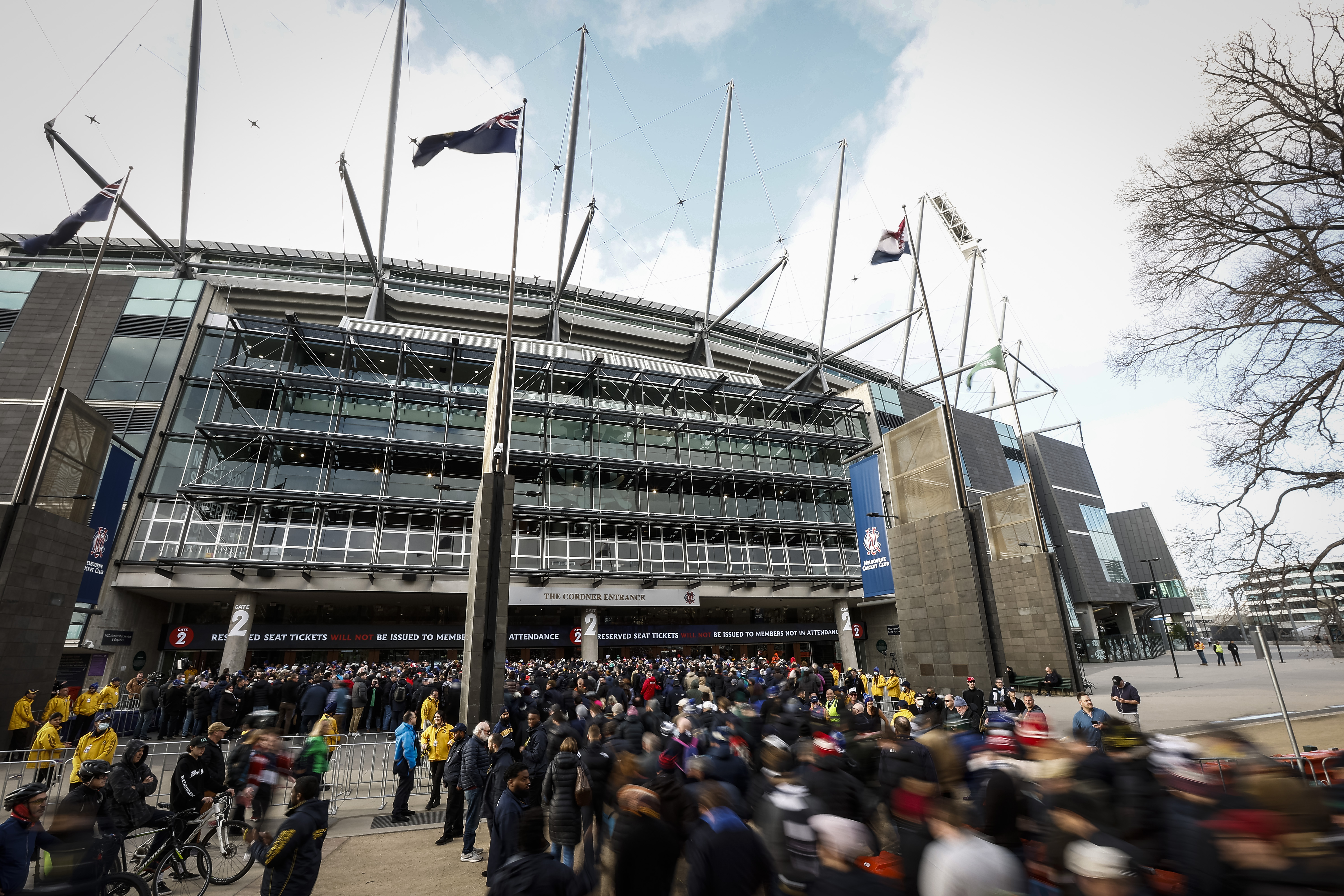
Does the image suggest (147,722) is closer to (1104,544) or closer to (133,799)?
(133,799)

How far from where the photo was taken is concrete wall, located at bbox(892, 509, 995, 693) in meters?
15.7

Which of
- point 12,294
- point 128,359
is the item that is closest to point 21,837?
point 128,359

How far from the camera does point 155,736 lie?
17.4 m

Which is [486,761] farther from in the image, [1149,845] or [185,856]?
[1149,845]

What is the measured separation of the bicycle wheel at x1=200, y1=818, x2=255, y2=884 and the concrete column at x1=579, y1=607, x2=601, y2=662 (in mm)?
20873

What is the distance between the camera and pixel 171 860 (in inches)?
272

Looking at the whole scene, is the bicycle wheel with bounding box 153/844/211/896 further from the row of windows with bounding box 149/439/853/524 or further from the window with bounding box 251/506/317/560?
the window with bounding box 251/506/317/560

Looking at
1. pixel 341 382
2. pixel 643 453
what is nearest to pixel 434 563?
pixel 341 382

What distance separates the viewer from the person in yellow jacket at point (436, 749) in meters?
10.7

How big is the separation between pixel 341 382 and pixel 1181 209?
102 ft

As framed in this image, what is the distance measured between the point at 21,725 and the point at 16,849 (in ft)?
37.7

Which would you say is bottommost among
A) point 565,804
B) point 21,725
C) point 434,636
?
point 565,804

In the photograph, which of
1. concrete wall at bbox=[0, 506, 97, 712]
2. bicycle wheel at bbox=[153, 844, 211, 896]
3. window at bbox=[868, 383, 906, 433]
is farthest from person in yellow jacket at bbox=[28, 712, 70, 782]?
window at bbox=[868, 383, 906, 433]

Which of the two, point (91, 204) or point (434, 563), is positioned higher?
point (91, 204)
